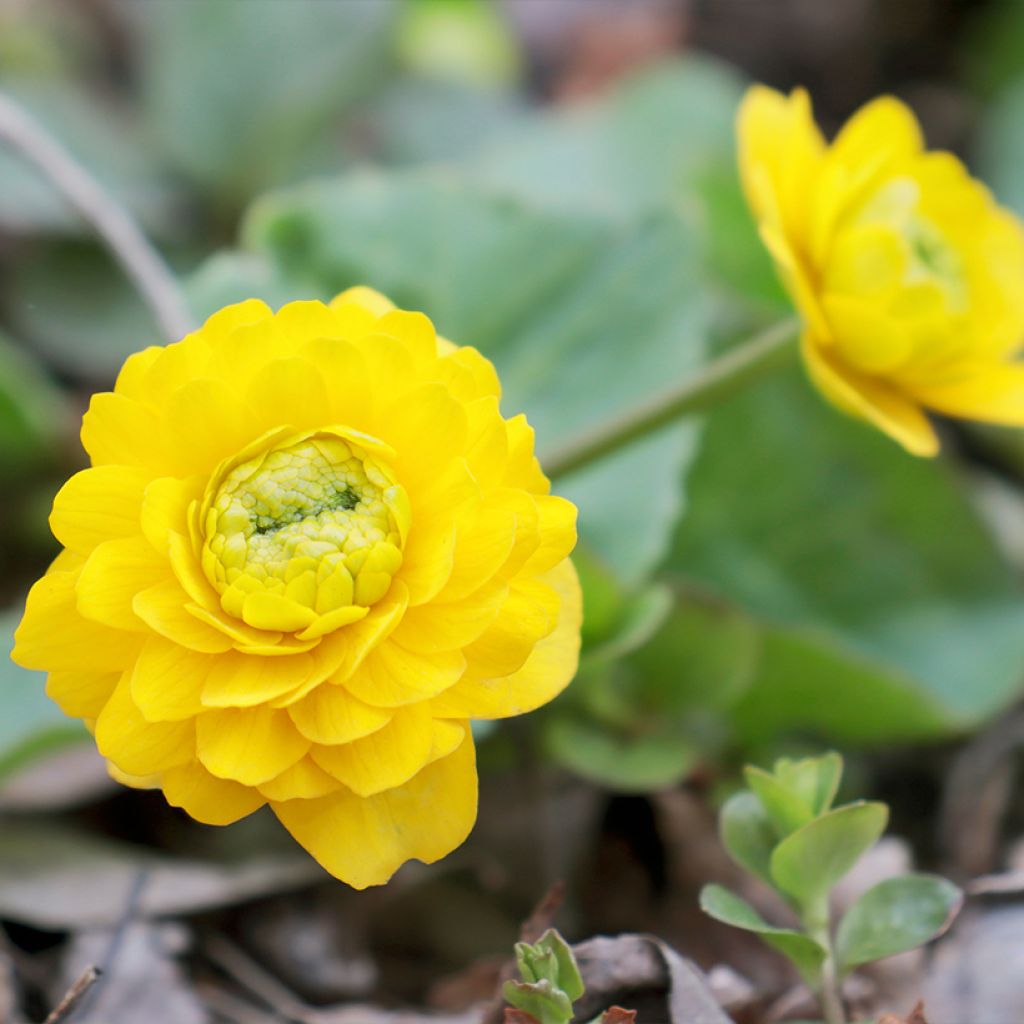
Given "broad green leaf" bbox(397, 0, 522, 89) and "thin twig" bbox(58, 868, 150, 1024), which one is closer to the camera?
"thin twig" bbox(58, 868, 150, 1024)

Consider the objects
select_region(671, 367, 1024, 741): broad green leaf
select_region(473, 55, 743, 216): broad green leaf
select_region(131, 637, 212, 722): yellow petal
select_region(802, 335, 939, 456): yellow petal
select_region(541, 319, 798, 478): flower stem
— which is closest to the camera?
select_region(131, 637, 212, 722): yellow petal

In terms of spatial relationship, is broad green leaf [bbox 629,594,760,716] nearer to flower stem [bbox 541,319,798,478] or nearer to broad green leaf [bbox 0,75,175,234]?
flower stem [bbox 541,319,798,478]

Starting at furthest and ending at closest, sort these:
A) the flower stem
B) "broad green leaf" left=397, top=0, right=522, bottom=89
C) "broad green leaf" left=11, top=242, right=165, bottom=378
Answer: "broad green leaf" left=397, top=0, right=522, bottom=89 < "broad green leaf" left=11, top=242, right=165, bottom=378 < the flower stem

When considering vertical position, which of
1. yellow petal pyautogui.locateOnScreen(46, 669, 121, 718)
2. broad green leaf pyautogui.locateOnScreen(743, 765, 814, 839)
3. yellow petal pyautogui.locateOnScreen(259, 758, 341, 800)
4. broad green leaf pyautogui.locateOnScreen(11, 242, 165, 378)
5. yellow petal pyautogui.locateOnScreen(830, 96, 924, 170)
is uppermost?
yellow petal pyautogui.locateOnScreen(830, 96, 924, 170)

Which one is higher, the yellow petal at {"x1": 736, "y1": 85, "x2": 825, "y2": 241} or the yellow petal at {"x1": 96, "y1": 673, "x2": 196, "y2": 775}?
the yellow petal at {"x1": 736, "y1": 85, "x2": 825, "y2": 241}

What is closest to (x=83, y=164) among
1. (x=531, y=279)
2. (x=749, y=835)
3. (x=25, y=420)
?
(x=25, y=420)

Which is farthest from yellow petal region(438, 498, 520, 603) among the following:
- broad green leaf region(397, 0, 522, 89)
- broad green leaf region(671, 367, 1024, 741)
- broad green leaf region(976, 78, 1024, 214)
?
broad green leaf region(397, 0, 522, 89)

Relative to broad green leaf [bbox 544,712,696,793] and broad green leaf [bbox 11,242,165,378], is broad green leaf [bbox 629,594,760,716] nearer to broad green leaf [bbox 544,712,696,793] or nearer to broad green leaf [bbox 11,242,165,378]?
broad green leaf [bbox 544,712,696,793]

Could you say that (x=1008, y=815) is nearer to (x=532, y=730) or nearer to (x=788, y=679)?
(x=788, y=679)

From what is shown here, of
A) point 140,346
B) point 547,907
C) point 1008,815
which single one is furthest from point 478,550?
point 140,346
